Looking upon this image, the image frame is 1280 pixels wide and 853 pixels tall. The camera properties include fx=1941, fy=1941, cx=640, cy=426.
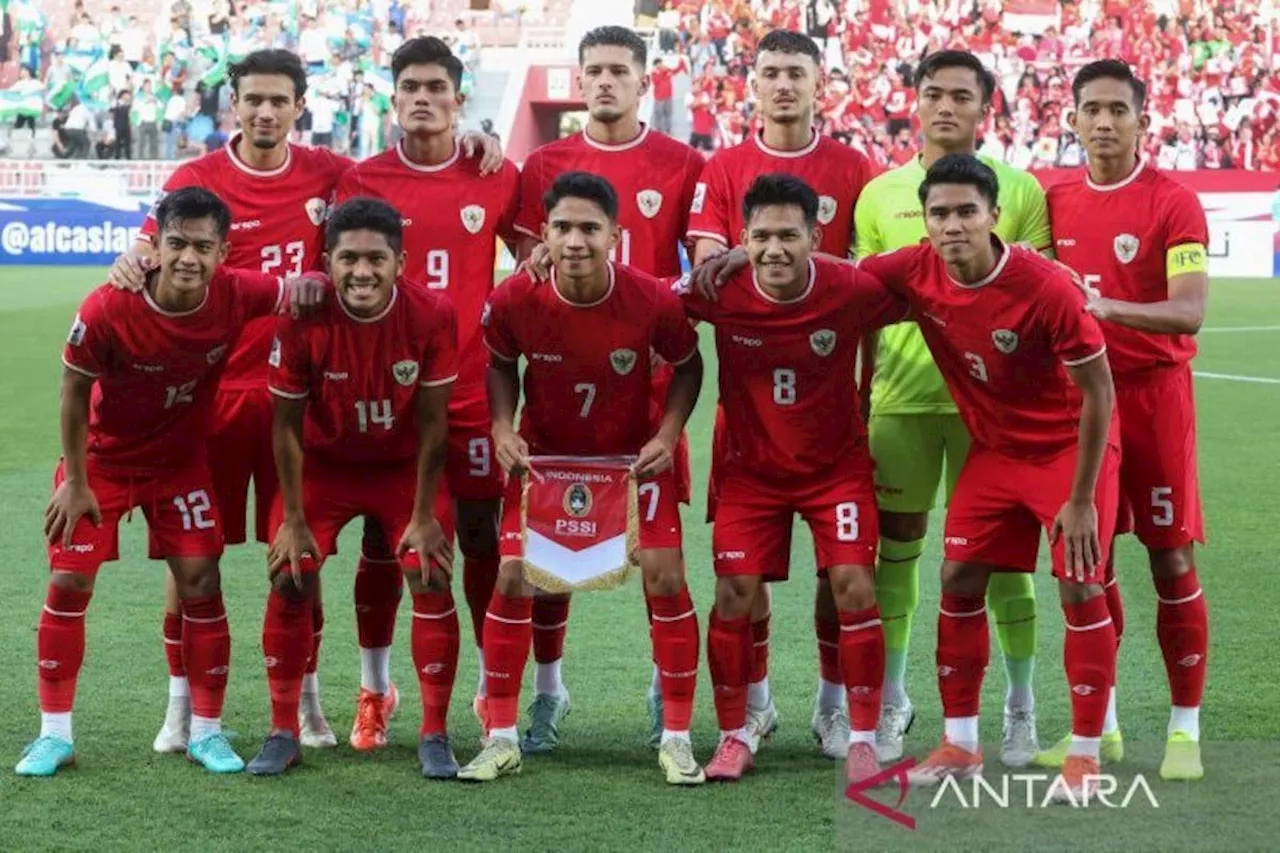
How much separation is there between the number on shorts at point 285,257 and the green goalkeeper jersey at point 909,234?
5.70 ft

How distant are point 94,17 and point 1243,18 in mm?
19389

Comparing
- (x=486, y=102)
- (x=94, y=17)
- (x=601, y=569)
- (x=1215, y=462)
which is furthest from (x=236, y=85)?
(x=94, y=17)

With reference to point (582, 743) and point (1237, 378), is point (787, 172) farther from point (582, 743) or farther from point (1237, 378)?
point (1237, 378)

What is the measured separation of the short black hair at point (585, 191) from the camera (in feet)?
17.8

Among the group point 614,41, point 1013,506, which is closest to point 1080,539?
point 1013,506

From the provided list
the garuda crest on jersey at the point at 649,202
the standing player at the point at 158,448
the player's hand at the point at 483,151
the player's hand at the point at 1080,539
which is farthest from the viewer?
the garuda crest on jersey at the point at 649,202

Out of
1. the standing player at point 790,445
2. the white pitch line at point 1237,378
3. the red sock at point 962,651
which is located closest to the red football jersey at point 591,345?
the standing player at point 790,445

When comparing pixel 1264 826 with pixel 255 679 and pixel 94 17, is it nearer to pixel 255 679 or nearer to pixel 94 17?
pixel 255 679

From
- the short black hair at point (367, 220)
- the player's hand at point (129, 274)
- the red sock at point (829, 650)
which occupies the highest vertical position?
the short black hair at point (367, 220)

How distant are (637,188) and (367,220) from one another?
1.16 m

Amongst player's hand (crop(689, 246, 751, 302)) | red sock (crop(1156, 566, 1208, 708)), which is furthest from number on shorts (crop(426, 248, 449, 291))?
red sock (crop(1156, 566, 1208, 708))

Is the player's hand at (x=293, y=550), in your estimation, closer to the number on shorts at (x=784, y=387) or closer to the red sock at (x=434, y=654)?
the red sock at (x=434, y=654)

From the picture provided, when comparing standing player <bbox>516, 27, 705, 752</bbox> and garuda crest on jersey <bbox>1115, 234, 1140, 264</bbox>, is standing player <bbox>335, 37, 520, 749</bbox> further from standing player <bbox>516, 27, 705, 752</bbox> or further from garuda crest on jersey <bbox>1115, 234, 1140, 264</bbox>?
garuda crest on jersey <bbox>1115, 234, 1140, 264</bbox>

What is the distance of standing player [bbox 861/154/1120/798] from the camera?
16.6 ft
